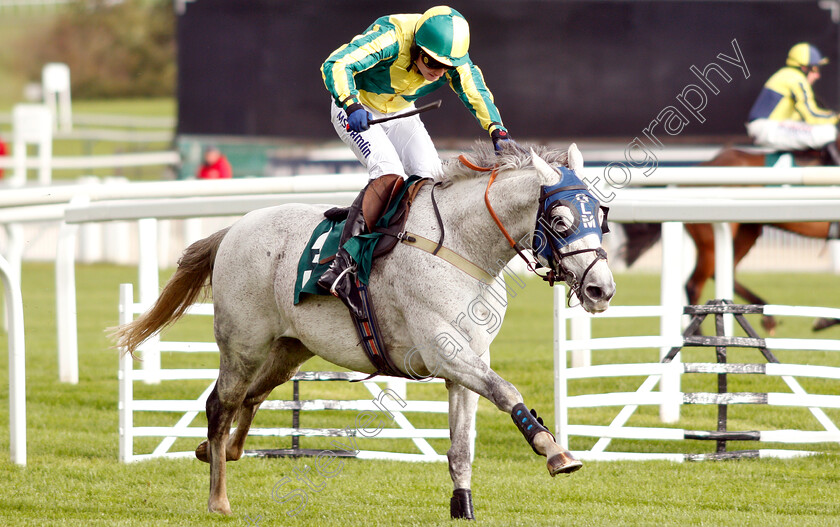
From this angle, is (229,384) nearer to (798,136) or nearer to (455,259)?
(455,259)

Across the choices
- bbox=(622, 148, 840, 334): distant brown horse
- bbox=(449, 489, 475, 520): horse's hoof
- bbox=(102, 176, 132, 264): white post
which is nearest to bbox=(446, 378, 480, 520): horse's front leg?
bbox=(449, 489, 475, 520): horse's hoof

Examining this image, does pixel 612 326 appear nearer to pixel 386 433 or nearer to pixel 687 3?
pixel 386 433

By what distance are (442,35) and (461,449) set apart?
5.65 ft

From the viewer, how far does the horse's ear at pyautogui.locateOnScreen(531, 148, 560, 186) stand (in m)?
4.16

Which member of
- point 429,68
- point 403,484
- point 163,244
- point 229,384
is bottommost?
point 163,244

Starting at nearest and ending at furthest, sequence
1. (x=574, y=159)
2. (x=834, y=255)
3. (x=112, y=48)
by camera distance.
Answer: (x=574, y=159) < (x=834, y=255) < (x=112, y=48)

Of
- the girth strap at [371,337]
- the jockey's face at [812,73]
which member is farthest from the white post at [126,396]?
the jockey's face at [812,73]

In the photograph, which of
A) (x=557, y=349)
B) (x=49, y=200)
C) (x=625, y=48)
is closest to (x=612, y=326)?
(x=557, y=349)

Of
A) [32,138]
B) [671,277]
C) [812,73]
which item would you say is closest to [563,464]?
[671,277]

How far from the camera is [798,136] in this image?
1064cm

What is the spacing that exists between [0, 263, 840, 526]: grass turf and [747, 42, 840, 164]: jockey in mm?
3905

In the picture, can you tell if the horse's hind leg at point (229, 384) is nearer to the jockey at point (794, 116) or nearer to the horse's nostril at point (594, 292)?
the horse's nostril at point (594, 292)

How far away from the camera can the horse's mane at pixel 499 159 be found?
4.37m

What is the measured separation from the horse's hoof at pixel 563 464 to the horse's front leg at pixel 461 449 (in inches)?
31.4
